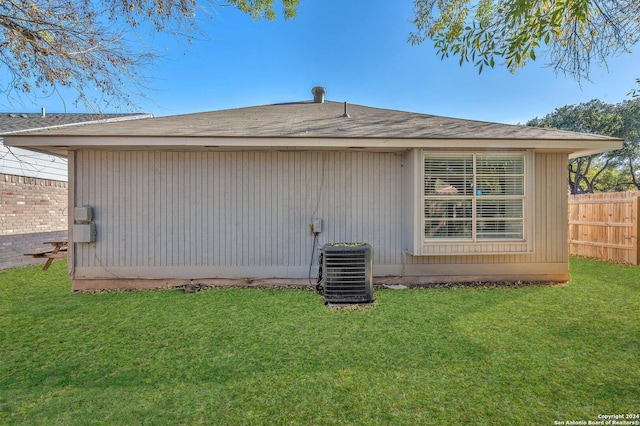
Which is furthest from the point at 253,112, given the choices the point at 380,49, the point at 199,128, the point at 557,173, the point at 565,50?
the point at 557,173

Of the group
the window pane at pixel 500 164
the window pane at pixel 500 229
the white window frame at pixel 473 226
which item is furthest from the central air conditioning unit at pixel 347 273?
the window pane at pixel 500 164

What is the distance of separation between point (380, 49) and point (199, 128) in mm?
5706

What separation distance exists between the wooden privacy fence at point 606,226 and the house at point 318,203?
312cm

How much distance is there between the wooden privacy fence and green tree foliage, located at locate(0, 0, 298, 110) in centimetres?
900

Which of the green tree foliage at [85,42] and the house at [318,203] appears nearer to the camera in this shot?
the green tree foliage at [85,42]

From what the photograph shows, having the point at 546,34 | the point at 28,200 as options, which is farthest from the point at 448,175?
the point at 28,200

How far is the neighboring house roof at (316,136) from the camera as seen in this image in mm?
4047

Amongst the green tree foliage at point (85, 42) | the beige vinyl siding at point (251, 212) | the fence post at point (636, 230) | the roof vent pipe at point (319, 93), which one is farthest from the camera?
the roof vent pipe at point (319, 93)

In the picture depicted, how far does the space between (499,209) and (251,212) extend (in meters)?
3.99

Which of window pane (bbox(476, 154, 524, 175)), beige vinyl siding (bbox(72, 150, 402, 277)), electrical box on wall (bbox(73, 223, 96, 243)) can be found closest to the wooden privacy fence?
window pane (bbox(476, 154, 524, 175))

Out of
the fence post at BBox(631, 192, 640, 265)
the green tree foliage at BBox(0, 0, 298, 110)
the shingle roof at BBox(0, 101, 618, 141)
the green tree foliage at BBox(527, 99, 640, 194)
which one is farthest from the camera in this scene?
Answer: the green tree foliage at BBox(527, 99, 640, 194)

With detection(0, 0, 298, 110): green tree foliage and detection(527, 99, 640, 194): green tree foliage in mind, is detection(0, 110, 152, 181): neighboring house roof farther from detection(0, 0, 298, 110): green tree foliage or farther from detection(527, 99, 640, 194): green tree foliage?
detection(527, 99, 640, 194): green tree foliage

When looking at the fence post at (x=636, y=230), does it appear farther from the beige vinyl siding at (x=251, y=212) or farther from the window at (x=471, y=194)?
the window at (x=471, y=194)

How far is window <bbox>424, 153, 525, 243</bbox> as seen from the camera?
4.39m
